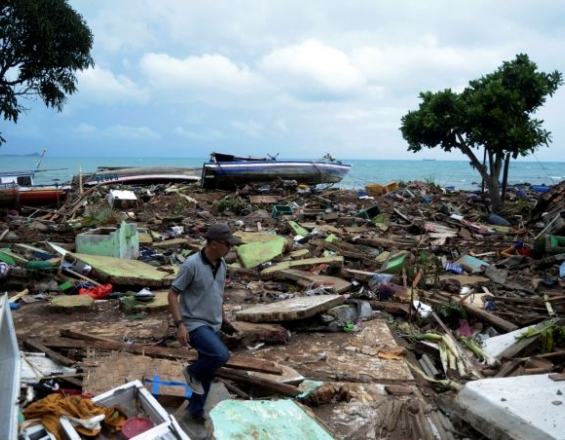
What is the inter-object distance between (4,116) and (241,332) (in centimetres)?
1005

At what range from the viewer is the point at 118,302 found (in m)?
7.12

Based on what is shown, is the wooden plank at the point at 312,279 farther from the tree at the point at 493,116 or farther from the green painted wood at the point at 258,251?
the tree at the point at 493,116

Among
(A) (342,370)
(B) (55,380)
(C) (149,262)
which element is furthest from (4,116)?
(A) (342,370)

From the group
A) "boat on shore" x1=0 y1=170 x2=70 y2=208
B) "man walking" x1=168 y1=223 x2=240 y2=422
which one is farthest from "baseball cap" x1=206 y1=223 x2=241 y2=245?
"boat on shore" x1=0 y1=170 x2=70 y2=208

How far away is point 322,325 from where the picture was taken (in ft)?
20.4

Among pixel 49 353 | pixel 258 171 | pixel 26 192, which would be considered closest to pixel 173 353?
pixel 49 353

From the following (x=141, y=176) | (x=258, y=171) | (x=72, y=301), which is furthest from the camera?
(x=141, y=176)

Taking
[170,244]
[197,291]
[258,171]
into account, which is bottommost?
[170,244]

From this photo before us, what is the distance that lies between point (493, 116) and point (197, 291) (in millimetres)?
14221

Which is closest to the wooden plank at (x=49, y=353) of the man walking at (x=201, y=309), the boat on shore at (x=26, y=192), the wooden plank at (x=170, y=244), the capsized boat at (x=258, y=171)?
the man walking at (x=201, y=309)

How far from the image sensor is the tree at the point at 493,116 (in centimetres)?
1555

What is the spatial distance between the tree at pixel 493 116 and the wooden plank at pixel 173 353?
13392 millimetres

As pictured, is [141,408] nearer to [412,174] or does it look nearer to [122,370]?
[122,370]

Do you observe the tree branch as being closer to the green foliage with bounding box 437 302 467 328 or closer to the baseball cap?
the green foliage with bounding box 437 302 467 328
